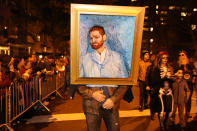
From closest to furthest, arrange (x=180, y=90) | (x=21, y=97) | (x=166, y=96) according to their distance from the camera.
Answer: (x=166, y=96)
(x=180, y=90)
(x=21, y=97)

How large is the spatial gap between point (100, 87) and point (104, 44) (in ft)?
2.07

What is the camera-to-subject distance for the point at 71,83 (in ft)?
7.90

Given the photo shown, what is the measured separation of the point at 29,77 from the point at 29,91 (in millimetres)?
524

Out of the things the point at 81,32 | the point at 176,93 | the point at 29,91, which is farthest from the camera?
the point at 29,91

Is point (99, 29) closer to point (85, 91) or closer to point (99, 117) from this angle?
point (85, 91)

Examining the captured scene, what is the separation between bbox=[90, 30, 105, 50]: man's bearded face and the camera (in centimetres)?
238

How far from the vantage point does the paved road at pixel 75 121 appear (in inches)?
187

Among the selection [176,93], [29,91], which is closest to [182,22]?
[176,93]

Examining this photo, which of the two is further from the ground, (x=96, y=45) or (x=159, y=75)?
(x=96, y=45)

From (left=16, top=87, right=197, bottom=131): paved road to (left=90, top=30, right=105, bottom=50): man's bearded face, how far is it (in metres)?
2.98

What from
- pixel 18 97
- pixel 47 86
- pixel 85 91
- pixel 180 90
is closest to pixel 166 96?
pixel 180 90

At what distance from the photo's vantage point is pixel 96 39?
2.43 meters

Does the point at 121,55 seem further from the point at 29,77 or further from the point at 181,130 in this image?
the point at 29,77

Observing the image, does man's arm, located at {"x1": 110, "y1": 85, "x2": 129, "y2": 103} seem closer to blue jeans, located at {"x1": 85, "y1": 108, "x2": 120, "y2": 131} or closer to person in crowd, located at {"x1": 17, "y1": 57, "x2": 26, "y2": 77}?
blue jeans, located at {"x1": 85, "y1": 108, "x2": 120, "y2": 131}
